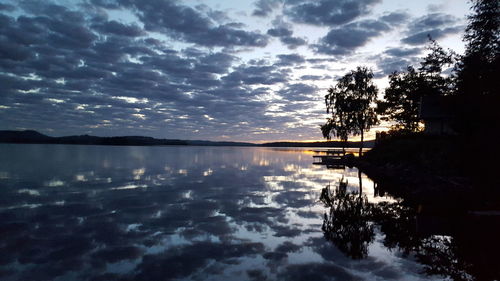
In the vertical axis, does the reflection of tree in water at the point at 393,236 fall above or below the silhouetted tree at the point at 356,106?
below

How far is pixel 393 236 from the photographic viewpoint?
10.9 m

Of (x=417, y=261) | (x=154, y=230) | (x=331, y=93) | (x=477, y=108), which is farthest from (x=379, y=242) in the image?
(x=331, y=93)

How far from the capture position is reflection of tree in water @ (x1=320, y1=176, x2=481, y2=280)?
27.1ft

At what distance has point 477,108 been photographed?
60.8 ft

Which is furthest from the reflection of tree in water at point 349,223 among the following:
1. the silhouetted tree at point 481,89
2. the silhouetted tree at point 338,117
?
the silhouetted tree at point 338,117

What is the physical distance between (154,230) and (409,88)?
182ft

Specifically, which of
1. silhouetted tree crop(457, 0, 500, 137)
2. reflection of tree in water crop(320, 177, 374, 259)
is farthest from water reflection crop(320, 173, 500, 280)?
silhouetted tree crop(457, 0, 500, 137)

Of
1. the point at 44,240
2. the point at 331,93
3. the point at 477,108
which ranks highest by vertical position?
the point at 331,93

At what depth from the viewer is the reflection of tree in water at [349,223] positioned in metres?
9.73

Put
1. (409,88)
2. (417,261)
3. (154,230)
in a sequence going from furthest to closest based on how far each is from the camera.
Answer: (409,88)
(154,230)
(417,261)

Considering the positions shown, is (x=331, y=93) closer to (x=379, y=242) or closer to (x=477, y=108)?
(x=477, y=108)

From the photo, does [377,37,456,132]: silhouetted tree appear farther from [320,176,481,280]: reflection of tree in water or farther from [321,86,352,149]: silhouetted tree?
[320,176,481,280]: reflection of tree in water

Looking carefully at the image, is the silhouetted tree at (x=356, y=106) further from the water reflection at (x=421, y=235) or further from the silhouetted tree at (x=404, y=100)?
the water reflection at (x=421, y=235)

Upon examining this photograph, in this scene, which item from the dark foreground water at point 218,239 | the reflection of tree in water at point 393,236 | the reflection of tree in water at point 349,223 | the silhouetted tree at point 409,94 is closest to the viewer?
the dark foreground water at point 218,239
